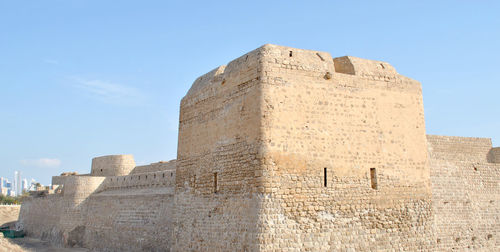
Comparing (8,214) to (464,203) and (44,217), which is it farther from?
(464,203)

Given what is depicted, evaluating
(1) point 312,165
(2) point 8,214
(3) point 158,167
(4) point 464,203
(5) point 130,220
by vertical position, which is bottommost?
(2) point 8,214

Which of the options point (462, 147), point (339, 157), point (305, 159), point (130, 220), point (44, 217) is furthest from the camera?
point (44, 217)

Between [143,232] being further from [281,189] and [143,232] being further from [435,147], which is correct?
[435,147]

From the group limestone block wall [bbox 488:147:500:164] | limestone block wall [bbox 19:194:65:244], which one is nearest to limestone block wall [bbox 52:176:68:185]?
limestone block wall [bbox 19:194:65:244]

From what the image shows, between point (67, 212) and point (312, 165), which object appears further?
point (67, 212)

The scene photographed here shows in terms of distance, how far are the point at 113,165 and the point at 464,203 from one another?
2102 cm

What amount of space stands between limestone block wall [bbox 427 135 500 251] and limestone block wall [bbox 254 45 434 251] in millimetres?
1554

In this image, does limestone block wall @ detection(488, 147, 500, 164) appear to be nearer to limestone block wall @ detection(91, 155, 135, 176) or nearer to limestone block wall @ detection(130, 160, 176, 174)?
limestone block wall @ detection(130, 160, 176, 174)

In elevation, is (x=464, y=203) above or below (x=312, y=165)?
below

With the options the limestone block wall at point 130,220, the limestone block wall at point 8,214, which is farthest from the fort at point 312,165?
the limestone block wall at point 8,214

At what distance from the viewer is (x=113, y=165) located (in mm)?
26844

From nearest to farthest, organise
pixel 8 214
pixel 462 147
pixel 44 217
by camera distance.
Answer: pixel 462 147, pixel 44 217, pixel 8 214

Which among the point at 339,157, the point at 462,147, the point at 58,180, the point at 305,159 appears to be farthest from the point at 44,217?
the point at 462,147

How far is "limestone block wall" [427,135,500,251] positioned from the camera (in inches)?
441
